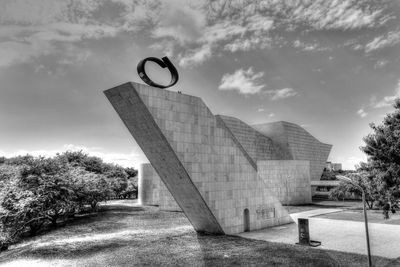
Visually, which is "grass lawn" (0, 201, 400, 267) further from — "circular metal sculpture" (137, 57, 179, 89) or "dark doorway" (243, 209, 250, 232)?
"circular metal sculpture" (137, 57, 179, 89)

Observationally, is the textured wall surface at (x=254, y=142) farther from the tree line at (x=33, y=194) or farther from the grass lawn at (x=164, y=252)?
the grass lawn at (x=164, y=252)

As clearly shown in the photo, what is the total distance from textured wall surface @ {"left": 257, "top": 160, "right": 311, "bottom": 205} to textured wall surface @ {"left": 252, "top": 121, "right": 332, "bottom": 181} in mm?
11947

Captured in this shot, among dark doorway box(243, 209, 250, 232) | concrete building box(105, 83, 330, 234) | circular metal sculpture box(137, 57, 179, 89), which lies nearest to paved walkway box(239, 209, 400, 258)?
dark doorway box(243, 209, 250, 232)

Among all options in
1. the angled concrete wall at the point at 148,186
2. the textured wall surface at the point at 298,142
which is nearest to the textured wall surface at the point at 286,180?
the textured wall surface at the point at 298,142

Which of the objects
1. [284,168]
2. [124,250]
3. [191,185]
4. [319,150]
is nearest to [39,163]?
[124,250]

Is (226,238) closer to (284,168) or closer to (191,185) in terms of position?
(191,185)

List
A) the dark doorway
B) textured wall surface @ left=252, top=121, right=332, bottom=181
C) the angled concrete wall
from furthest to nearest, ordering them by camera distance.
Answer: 1. textured wall surface @ left=252, top=121, right=332, bottom=181
2. the angled concrete wall
3. the dark doorway

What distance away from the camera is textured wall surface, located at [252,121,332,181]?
2830 inches

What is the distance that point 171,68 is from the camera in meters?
22.7

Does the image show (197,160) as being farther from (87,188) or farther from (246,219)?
(87,188)

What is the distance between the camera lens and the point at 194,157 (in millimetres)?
23938

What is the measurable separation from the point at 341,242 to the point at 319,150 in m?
60.0

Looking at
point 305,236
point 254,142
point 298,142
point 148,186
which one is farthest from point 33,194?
point 298,142

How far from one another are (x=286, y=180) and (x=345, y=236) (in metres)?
33.3
